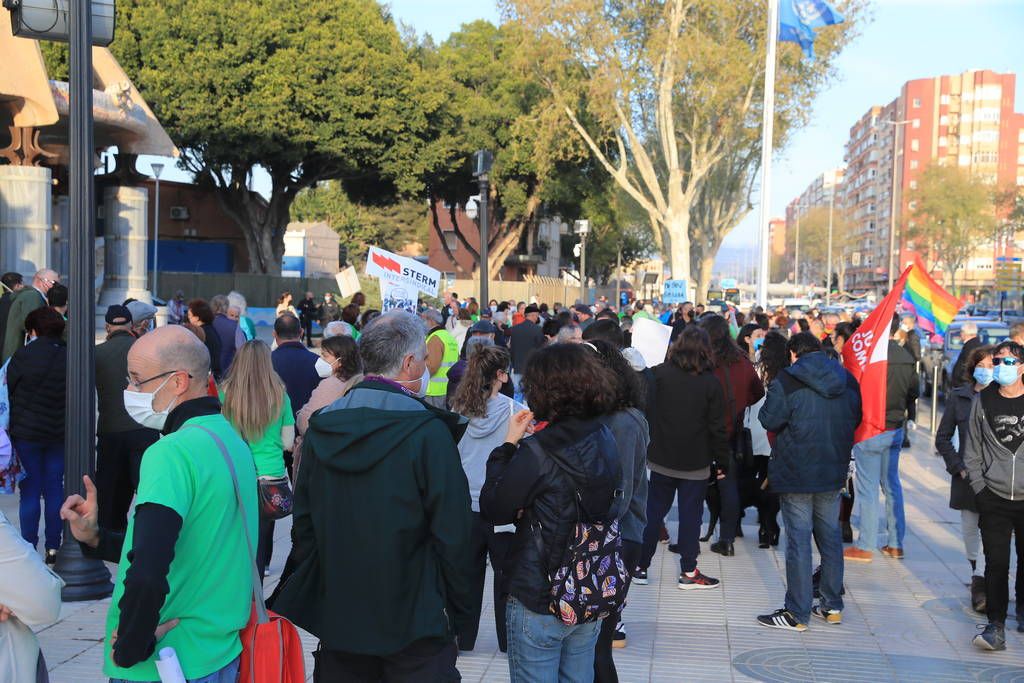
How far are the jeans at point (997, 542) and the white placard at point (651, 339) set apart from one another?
497 centimetres

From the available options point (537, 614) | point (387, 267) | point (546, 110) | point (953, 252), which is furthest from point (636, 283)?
point (537, 614)

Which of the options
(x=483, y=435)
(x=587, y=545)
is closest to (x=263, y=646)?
(x=587, y=545)

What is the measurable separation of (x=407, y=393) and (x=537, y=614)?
903mm

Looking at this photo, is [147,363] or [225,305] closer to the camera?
[147,363]

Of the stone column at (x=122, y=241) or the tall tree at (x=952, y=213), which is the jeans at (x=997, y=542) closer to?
the stone column at (x=122, y=241)

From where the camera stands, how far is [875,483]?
28.4 feet

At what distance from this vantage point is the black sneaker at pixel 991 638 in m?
6.46

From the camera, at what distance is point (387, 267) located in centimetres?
1220

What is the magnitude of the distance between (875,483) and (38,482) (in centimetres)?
632

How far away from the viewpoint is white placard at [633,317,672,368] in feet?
36.9

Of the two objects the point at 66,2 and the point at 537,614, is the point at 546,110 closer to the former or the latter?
the point at 66,2

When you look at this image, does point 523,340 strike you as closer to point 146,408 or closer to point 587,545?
point 587,545

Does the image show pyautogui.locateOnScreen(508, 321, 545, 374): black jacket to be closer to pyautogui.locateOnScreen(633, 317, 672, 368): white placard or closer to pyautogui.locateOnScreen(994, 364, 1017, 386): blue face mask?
pyautogui.locateOnScreen(633, 317, 672, 368): white placard

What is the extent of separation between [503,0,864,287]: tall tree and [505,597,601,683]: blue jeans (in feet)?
91.8
